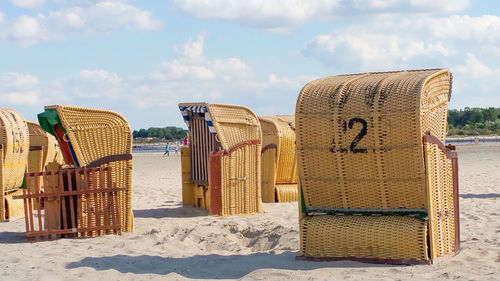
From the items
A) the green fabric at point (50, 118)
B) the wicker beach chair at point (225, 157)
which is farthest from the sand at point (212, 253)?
the green fabric at point (50, 118)

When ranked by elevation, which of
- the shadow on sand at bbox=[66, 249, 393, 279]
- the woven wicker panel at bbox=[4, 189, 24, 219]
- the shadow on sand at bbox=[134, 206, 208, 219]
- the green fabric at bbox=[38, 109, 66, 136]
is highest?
the green fabric at bbox=[38, 109, 66, 136]

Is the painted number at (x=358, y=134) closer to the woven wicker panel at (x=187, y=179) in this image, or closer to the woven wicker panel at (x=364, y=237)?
the woven wicker panel at (x=364, y=237)

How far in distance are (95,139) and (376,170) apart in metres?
4.86

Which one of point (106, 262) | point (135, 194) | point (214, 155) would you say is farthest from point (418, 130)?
point (135, 194)

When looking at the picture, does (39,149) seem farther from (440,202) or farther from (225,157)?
(440,202)

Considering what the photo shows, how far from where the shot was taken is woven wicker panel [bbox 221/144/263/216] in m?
13.9

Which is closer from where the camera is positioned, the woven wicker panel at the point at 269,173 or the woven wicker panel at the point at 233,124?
the woven wicker panel at the point at 233,124

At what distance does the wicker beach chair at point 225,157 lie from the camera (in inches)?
542

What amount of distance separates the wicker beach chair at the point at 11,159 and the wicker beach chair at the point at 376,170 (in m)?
6.86

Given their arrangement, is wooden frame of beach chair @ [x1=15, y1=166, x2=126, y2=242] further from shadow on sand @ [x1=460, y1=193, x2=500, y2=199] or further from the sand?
shadow on sand @ [x1=460, y1=193, x2=500, y2=199]

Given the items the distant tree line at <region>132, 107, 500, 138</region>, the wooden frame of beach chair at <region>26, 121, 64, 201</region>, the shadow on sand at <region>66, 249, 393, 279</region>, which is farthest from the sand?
the distant tree line at <region>132, 107, 500, 138</region>

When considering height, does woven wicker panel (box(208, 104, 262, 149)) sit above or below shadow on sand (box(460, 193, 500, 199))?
above

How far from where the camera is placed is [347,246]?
26.5 ft

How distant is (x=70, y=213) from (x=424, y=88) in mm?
5715
